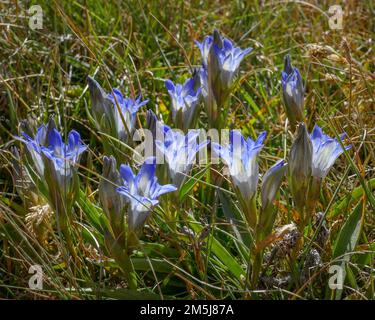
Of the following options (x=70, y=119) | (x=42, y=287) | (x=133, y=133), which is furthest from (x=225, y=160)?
(x=70, y=119)

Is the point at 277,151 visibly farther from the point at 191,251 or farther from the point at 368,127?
the point at 191,251

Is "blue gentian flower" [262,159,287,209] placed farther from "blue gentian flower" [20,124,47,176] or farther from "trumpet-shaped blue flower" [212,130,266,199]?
"blue gentian flower" [20,124,47,176]

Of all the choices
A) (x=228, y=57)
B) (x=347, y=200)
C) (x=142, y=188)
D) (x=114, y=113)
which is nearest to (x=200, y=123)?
(x=228, y=57)

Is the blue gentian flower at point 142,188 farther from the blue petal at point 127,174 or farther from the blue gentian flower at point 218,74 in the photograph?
the blue gentian flower at point 218,74

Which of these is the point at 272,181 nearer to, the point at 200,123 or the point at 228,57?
the point at 228,57

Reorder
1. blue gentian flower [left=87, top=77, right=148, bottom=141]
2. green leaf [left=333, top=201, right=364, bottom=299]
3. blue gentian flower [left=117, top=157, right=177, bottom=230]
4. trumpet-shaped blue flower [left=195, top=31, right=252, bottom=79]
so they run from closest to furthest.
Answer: blue gentian flower [left=117, top=157, right=177, bottom=230] < green leaf [left=333, top=201, right=364, bottom=299] < blue gentian flower [left=87, top=77, right=148, bottom=141] < trumpet-shaped blue flower [left=195, top=31, right=252, bottom=79]

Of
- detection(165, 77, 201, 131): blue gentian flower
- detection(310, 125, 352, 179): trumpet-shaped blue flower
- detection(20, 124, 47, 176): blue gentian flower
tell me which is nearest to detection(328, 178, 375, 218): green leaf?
detection(310, 125, 352, 179): trumpet-shaped blue flower
